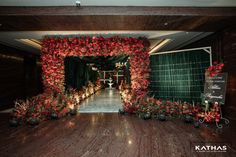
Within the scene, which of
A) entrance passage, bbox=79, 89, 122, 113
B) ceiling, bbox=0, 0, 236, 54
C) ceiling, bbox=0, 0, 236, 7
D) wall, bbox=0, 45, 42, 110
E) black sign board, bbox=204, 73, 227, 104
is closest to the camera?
ceiling, bbox=0, 0, 236, 7

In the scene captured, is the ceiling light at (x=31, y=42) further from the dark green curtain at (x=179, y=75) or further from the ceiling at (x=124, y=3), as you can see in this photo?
the dark green curtain at (x=179, y=75)

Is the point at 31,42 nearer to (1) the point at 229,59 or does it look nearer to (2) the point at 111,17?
(2) the point at 111,17

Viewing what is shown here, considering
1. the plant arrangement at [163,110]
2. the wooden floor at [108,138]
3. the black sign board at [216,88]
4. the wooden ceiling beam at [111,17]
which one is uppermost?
the wooden ceiling beam at [111,17]

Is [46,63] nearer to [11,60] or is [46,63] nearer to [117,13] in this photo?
[11,60]

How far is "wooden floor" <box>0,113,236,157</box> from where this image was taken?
2.95m

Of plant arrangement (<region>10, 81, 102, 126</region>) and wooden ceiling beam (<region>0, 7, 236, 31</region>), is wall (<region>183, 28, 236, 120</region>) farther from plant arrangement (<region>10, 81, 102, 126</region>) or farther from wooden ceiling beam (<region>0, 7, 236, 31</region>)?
plant arrangement (<region>10, 81, 102, 126</region>)

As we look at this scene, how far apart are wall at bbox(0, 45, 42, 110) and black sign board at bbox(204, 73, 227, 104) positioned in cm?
876

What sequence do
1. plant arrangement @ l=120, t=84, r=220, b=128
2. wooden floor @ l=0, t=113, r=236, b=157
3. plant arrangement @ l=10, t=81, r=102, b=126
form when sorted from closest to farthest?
wooden floor @ l=0, t=113, r=236, b=157
plant arrangement @ l=10, t=81, r=102, b=126
plant arrangement @ l=120, t=84, r=220, b=128

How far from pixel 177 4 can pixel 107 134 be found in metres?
3.71

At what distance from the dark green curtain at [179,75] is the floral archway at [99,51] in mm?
579

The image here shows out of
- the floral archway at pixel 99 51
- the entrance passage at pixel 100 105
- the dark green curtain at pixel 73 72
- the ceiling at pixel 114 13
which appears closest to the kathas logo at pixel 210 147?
the ceiling at pixel 114 13

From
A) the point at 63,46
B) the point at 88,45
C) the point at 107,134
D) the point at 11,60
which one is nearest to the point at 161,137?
the point at 107,134

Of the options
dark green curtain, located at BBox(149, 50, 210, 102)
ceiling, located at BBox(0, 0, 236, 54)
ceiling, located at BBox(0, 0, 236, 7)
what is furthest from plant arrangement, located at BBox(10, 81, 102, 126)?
dark green curtain, located at BBox(149, 50, 210, 102)

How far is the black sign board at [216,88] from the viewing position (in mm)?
4383
